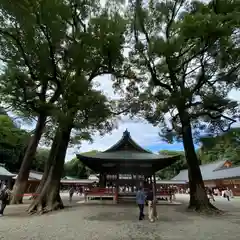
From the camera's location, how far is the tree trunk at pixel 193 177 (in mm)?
17719

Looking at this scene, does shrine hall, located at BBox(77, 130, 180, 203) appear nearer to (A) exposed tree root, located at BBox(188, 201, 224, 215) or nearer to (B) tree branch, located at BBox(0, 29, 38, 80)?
(A) exposed tree root, located at BBox(188, 201, 224, 215)

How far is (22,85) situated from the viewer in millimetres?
16766

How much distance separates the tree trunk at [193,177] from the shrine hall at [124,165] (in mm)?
4368

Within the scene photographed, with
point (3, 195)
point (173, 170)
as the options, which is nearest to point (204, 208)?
point (3, 195)

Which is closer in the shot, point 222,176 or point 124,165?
point 124,165

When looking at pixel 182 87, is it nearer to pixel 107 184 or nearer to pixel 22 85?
pixel 22 85

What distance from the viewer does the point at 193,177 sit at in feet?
61.8

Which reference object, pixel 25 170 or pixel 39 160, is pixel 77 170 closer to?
pixel 39 160

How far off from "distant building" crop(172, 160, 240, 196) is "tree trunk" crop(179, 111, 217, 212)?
25.4 m

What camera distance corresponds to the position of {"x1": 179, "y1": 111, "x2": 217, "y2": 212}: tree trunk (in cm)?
1772

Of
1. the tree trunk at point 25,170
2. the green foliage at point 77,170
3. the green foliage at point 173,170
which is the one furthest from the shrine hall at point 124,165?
the green foliage at point 173,170

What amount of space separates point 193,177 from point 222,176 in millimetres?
31084

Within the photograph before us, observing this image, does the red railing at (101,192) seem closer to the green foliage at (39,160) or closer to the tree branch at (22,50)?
the tree branch at (22,50)

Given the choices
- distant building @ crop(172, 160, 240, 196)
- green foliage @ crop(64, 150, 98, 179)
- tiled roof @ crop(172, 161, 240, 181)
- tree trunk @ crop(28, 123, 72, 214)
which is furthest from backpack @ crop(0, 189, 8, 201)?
green foliage @ crop(64, 150, 98, 179)
